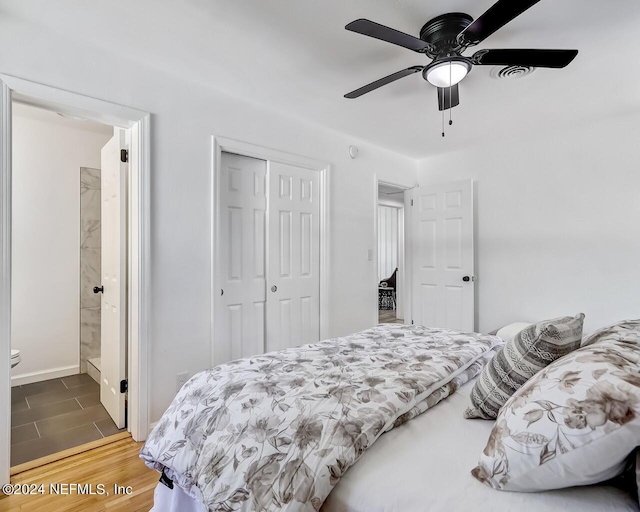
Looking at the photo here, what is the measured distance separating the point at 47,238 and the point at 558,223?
16.2 ft

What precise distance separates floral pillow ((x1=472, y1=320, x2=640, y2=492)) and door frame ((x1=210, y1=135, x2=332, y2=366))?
211 centimetres

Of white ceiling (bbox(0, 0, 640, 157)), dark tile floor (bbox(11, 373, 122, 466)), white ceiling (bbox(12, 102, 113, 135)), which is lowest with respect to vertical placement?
dark tile floor (bbox(11, 373, 122, 466))

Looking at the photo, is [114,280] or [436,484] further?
[114,280]

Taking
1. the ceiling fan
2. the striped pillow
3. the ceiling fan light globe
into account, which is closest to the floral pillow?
the striped pillow

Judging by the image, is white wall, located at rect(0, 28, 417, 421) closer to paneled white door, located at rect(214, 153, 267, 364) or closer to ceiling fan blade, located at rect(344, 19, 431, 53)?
paneled white door, located at rect(214, 153, 267, 364)

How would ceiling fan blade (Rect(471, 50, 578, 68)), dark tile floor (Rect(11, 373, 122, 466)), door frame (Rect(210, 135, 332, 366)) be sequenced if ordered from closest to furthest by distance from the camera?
ceiling fan blade (Rect(471, 50, 578, 68))
dark tile floor (Rect(11, 373, 122, 466))
door frame (Rect(210, 135, 332, 366))

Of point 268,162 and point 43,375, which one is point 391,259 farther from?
point 43,375

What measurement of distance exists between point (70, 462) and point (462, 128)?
13.0 ft

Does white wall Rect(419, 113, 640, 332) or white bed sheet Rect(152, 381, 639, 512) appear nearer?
white bed sheet Rect(152, 381, 639, 512)

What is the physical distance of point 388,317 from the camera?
645 centimetres

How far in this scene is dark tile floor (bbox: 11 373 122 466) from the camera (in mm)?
2213

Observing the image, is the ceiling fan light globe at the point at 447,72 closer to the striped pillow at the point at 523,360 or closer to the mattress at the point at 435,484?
the striped pillow at the point at 523,360

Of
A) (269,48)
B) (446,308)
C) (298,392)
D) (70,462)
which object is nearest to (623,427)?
(298,392)

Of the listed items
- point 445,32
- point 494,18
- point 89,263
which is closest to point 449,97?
point 445,32
